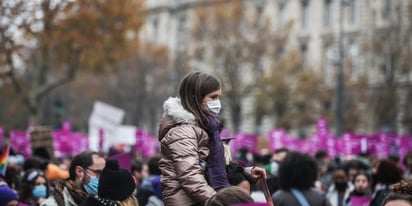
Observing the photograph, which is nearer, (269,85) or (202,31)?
(202,31)

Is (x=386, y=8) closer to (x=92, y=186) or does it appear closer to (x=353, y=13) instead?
(x=353, y=13)

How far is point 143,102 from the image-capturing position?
56906 millimetres

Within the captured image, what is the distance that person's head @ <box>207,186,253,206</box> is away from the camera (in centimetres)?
455

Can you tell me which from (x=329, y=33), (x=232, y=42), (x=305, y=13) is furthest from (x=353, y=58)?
(x=305, y=13)

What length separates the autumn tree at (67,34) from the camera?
84.1 feet

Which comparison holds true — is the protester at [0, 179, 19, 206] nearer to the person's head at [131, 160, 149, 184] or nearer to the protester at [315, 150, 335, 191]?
the person's head at [131, 160, 149, 184]

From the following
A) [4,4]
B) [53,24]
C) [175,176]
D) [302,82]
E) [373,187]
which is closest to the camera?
[175,176]

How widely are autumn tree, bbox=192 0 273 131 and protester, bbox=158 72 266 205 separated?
36.8 metres

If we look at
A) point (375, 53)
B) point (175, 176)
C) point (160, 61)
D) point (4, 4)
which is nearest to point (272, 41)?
point (375, 53)

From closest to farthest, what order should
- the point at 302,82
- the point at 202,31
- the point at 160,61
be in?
the point at 202,31, the point at 302,82, the point at 160,61

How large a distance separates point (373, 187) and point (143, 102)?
48.0 meters

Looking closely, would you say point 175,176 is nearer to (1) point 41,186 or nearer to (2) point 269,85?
(1) point 41,186

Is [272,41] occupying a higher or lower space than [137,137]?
higher

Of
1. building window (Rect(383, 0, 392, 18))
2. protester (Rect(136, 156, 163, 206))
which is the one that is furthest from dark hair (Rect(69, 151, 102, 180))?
building window (Rect(383, 0, 392, 18))
